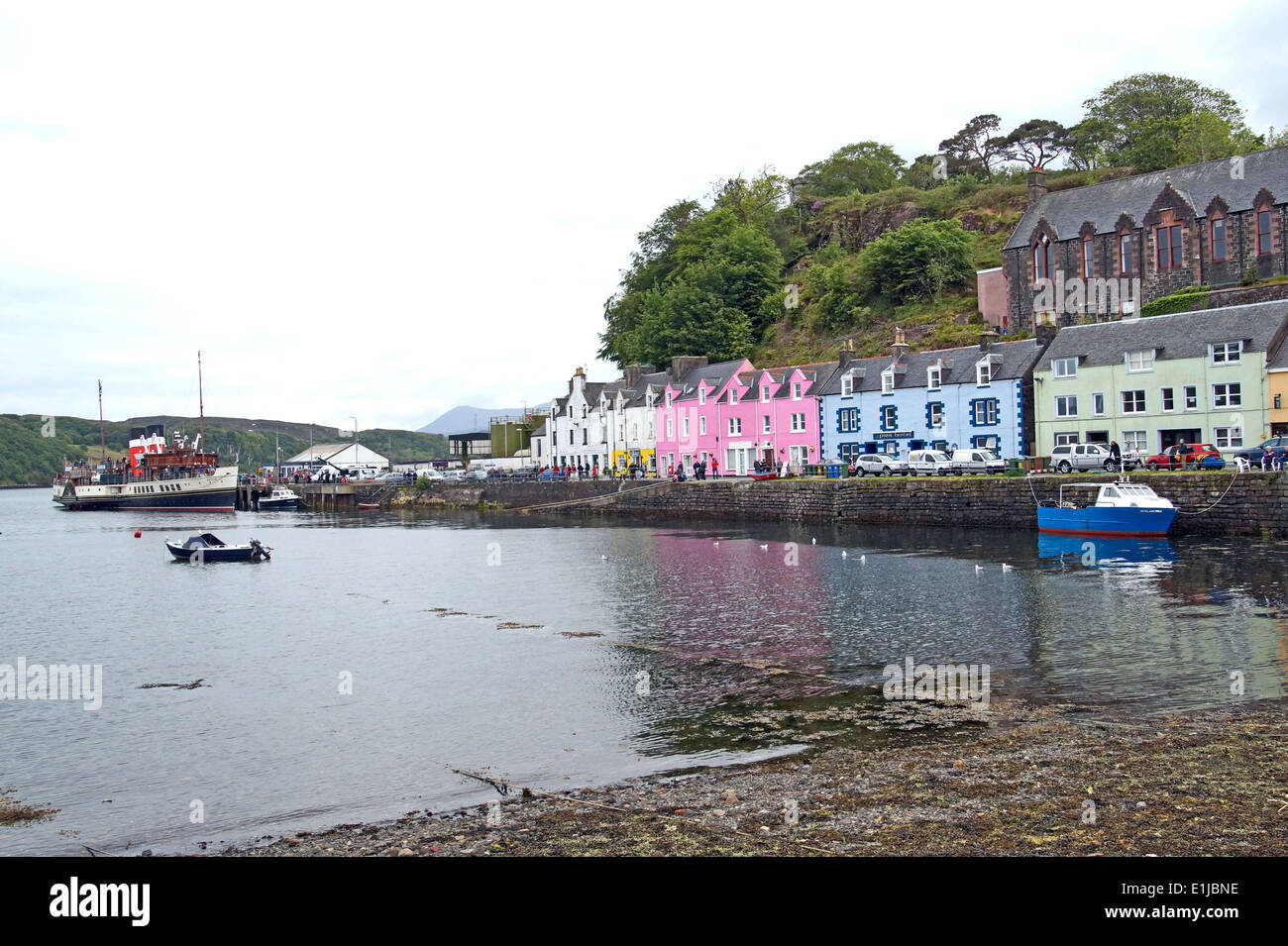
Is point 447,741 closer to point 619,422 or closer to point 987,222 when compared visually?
point 619,422

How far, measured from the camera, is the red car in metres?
54.3

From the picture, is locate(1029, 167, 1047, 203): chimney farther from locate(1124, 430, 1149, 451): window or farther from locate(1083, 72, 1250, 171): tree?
locate(1124, 430, 1149, 451): window

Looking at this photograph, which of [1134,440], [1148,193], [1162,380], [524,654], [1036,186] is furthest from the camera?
[1036,186]

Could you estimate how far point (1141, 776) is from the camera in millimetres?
14078

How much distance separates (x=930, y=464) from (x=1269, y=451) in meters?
19.8

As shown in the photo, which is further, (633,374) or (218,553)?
(633,374)

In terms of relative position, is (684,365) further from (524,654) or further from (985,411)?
(524,654)

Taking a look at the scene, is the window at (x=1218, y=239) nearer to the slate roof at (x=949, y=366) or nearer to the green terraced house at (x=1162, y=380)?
the green terraced house at (x=1162, y=380)

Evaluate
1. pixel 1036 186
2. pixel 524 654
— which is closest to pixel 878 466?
pixel 1036 186

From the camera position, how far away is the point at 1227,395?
194ft

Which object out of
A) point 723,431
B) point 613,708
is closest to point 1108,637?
point 613,708

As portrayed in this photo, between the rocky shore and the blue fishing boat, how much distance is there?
3341 centimetres
